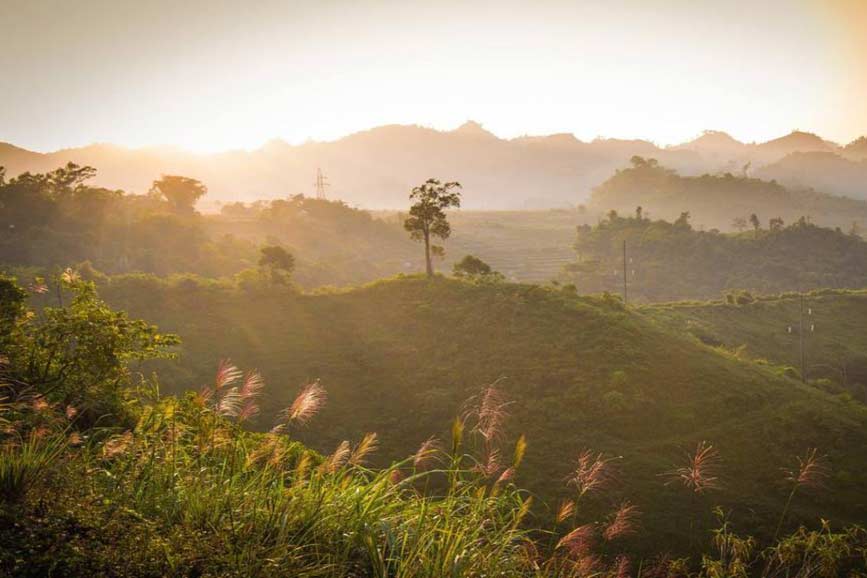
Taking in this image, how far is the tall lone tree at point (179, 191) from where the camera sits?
81.9 metres

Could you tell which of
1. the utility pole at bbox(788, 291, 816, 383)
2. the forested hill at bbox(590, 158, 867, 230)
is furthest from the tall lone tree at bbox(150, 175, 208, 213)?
the forested hill at bbox(590, 158, 867, 230)

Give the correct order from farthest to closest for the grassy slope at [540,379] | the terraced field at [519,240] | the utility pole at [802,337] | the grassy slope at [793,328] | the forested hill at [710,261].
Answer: the terraced field at [519,240] < the forested hill at [710,261] < the grassy slope at [793,328] < the utility pole at [802,337] < the grassy slope at [540,379]

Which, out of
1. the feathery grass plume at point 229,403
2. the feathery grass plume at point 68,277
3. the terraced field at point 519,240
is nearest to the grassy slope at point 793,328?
the terraced field at point 519,240

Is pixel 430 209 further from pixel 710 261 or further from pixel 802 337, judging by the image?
pixel 710 261

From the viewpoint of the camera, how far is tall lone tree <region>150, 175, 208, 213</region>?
81938 millimetres

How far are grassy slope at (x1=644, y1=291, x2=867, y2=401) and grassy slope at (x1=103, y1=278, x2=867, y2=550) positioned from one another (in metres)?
11.5

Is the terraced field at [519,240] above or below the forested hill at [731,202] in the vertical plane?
below

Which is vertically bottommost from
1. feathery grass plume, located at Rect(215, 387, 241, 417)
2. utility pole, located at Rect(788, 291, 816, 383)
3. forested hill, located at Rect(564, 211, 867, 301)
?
utility pole, located at Rect(788, 291, 816, 383)

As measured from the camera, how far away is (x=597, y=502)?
24.1 metres

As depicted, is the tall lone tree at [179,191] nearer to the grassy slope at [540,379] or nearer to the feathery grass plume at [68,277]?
the grassy slope at [540,379]

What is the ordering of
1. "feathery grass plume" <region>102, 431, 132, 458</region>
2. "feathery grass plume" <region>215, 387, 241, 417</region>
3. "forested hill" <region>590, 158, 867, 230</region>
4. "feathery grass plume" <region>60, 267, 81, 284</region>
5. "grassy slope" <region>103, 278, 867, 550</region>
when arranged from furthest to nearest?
"forested hill" <region>590, 158, 867, 230</region> < "grassy slope" <region>103, 278, 867, 550</region> < "feathery grass plume" <region>60, 267, 81, 284</region> < "feathery grass plume" <region>215, 387, 241, 417</region> < "feathery grass plume" <region>102, 431, 132, 458</region>

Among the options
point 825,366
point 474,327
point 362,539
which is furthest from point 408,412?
point 825,366

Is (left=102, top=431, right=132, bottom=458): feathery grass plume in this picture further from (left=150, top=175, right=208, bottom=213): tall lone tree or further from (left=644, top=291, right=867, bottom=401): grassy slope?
(left=150, top=175, right=208, bottom=213): tall lone tree

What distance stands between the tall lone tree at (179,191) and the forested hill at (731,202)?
125614 millimetres
